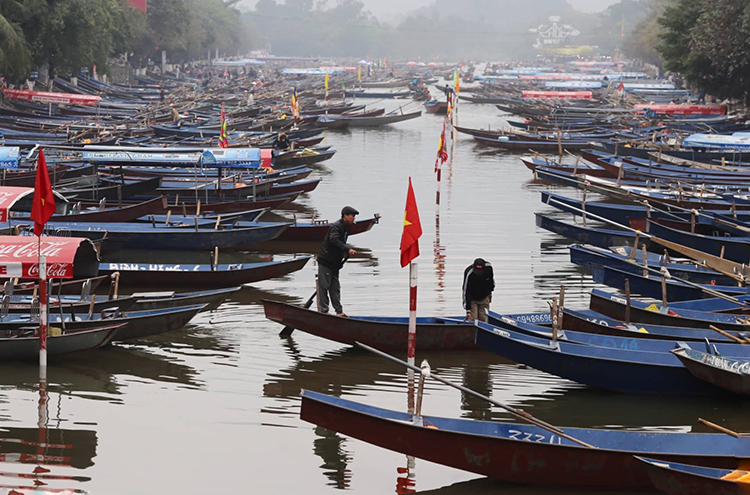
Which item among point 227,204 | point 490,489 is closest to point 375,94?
point 227,204

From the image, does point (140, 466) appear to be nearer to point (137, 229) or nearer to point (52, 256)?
point (52, 256)

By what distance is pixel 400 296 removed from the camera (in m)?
18.4

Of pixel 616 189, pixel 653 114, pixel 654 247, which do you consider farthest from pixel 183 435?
pixel 653 114

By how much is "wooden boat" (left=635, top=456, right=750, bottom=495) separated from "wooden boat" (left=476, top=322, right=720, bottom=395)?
339 centimetres

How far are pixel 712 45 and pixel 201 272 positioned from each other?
3014 cm

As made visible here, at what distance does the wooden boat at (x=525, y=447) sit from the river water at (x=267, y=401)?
Answer: 453 mm

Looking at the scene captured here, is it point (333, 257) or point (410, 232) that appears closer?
point (410, 232)

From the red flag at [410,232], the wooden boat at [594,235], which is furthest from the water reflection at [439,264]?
the red flag at [410,232]

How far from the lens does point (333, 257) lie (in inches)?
547

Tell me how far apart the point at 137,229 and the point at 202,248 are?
1380 millimetres

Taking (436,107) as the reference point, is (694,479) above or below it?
below

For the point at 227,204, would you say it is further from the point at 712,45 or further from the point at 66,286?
the point at 712,45

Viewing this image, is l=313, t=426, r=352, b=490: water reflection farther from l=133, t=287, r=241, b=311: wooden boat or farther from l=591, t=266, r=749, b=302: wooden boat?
l=591, t=266, r=749, b=302: wooden boat

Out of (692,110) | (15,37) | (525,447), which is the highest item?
(15,37)
